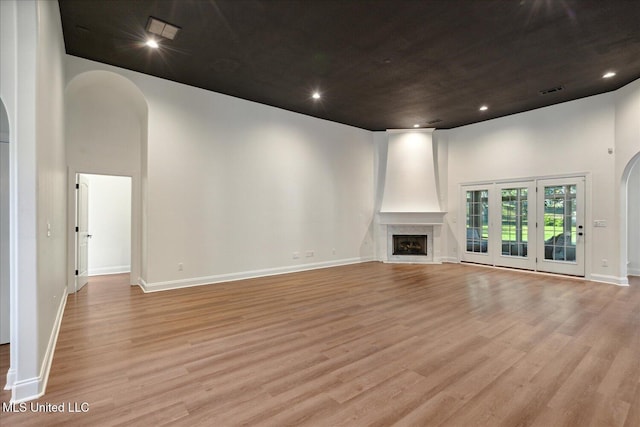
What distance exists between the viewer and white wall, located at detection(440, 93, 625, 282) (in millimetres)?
5734

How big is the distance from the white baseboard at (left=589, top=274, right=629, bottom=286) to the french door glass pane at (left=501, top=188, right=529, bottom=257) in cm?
124

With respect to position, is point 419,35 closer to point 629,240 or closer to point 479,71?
point 479,71

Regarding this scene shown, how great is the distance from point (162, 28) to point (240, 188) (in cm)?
294

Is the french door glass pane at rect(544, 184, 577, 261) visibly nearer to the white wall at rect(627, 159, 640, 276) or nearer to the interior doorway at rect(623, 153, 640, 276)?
the interior doorway at rect(623, 153, 640, 276)

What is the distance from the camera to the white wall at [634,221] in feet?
21.6

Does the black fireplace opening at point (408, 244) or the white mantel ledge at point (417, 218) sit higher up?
the white mantel ledge at point (417, 218)

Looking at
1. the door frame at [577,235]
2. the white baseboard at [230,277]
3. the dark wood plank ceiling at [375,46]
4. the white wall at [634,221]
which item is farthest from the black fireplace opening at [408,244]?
the white wall at [634,221]

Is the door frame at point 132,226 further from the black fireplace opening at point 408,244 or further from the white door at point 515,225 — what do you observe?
the white door at point 515,225

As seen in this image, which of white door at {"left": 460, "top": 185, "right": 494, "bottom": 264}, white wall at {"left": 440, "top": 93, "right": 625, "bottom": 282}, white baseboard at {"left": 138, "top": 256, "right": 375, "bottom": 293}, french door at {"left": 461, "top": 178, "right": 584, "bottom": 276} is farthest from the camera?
white door at {"left": 460, "top": 185, "right": 494, "bottom": 264}

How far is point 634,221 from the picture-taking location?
6.72m

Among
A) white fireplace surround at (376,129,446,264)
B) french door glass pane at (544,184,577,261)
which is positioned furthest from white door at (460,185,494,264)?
french door glass pane at (544,184,577,261)

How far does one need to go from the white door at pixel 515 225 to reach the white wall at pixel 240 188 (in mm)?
3283

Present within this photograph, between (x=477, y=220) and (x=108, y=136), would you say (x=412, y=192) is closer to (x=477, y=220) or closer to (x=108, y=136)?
(x=477, y=220)

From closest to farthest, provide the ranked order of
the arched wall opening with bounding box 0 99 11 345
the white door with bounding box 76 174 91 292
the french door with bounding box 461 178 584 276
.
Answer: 1. the arched wall opening with bounding box 0 99 11 345
2. the white door with bounding box 76 174 91 292
3. the french door with bounding box 461 178 584 276
